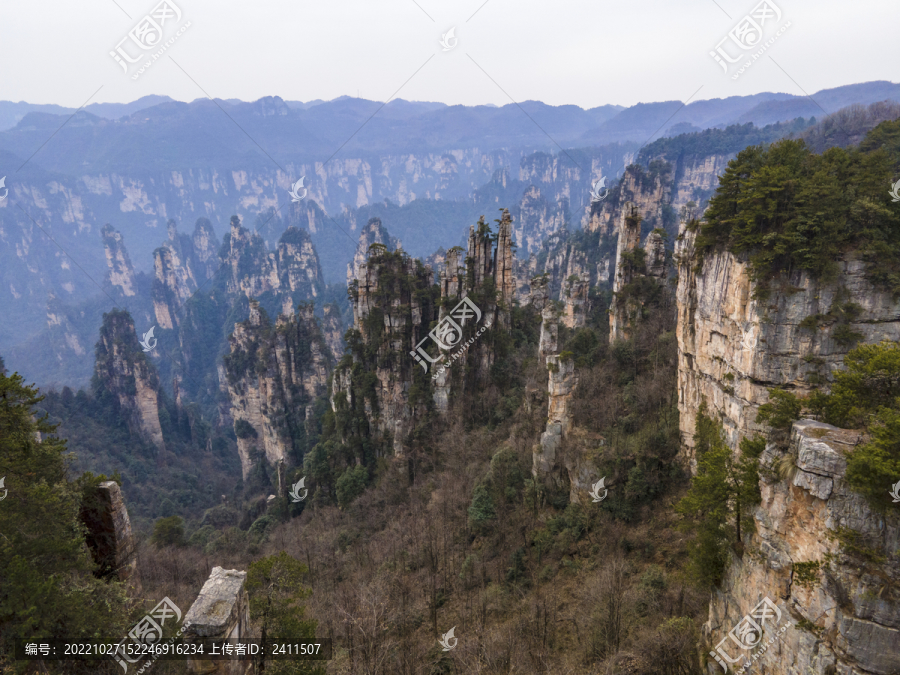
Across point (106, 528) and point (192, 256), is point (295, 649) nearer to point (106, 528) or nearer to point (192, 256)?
point (106, 528)

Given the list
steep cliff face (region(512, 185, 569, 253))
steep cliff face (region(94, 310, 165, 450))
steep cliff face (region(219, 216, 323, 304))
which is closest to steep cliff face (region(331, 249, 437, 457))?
steep cliff face (region(94, 310, 165, 450))

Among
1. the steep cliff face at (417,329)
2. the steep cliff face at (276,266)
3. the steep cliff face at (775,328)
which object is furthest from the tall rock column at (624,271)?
the steep cliff face at (276,266)

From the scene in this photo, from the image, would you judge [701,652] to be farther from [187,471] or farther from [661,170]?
[661,170]

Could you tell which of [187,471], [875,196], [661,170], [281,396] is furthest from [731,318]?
[661,170]

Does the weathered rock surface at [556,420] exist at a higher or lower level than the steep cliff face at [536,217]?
lower

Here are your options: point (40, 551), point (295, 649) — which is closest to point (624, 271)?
point (295, 649)

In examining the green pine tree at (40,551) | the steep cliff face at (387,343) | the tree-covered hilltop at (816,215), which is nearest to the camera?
the green pine tree at (40,551)

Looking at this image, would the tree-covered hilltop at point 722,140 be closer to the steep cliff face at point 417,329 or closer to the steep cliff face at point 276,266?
the steep cliff face at point 276,266
